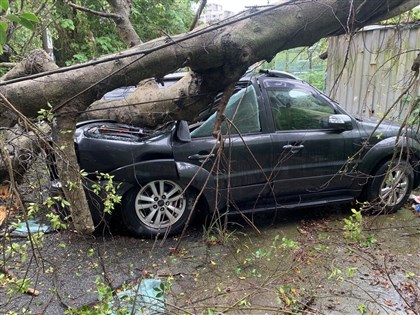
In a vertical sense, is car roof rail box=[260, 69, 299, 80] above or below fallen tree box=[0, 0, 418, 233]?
below

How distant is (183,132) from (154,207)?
2.92 ft

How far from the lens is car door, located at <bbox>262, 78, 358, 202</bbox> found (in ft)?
14.2

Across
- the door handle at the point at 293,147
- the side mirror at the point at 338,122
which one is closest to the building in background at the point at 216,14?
the door handle at the point at 293,147

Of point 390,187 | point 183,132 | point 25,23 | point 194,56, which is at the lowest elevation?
point 390,187

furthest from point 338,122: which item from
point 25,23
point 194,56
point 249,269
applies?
point 25,23

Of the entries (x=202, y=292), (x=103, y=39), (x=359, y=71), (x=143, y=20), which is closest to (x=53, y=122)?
(x=202, y=292)

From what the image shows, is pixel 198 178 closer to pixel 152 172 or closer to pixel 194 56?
pixel 152 172

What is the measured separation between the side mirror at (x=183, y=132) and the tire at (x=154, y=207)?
19.3 inches

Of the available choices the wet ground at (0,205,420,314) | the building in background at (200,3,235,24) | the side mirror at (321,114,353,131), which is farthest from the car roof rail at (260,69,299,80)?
the wet ground at (0,205,420,314)

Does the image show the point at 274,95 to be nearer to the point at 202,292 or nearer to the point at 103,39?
the point at 202,292

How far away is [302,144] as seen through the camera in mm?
4352

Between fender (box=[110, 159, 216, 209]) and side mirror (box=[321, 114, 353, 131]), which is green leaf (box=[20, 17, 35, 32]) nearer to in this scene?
fender (box=[110, 159, 216, 209])

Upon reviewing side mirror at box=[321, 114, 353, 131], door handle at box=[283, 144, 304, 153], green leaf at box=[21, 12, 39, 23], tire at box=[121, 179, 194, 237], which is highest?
green leaf at box=[21, 12, 39, 23]

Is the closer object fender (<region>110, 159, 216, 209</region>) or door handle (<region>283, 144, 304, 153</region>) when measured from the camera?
fender (<region>110, 159, 216, 209</region>)
